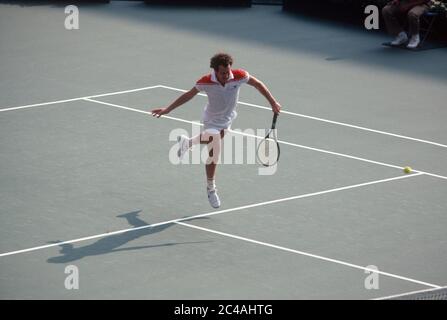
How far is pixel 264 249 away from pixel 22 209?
301cm

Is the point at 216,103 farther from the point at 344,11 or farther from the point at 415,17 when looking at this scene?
the point at 344,11

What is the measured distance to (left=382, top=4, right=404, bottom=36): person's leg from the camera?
21.4 metres

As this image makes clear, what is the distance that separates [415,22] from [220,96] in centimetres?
930

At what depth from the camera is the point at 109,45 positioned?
21.3 metres

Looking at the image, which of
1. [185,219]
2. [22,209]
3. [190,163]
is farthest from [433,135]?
[22,209]

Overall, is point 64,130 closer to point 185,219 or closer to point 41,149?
point 41,149

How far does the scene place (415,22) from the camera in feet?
69.4

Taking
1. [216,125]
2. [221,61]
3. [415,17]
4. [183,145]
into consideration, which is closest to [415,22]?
[415,17]

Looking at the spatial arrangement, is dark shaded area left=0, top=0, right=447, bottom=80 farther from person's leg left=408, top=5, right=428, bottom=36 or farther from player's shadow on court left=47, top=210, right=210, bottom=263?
player's shadow on court left=47, top=210, right=210, bottom=263

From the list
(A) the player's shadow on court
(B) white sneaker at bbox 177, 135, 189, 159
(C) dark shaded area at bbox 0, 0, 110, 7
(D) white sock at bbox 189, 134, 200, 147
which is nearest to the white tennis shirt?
(D) white sock at bbox 189, 134, 200, 147

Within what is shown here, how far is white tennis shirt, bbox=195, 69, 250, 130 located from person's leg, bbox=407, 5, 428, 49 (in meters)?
9.03

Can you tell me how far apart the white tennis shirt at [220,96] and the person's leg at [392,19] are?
9.13 m

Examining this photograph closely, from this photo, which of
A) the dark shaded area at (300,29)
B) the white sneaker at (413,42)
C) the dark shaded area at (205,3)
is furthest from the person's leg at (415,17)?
the dark shaded area at (205,3)
